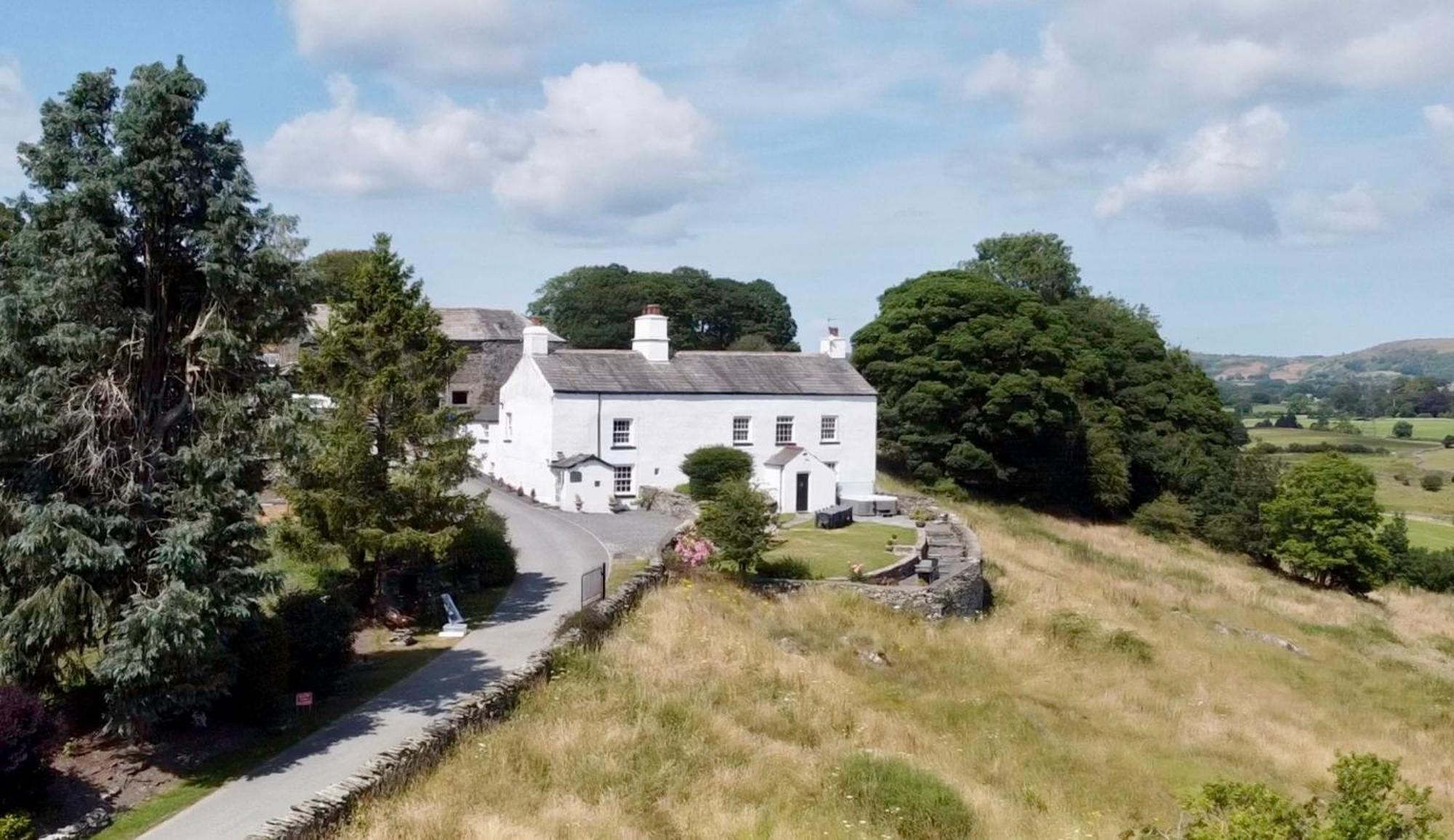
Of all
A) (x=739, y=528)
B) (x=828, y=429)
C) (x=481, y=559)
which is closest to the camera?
(x=739, y=528)

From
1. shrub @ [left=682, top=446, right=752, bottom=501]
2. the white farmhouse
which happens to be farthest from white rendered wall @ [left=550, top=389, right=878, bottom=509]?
shrub @ [left=682, top=446, right=752, bottom=501]

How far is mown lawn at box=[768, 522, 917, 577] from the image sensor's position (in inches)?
1114

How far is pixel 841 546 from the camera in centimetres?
3144

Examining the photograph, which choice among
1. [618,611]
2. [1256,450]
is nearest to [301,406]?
[618,611]

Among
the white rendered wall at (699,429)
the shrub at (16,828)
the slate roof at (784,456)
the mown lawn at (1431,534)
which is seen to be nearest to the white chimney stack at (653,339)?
the white rendered wall at (699,429)

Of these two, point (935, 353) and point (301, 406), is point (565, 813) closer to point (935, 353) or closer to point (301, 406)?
point (301, 406)

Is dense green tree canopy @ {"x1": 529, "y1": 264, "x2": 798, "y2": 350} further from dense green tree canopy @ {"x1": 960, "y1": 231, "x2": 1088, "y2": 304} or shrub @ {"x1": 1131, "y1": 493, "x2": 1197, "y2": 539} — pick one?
shrub @ {"x1": 1131, "y1": 493, "x2": 1197, "y2": 539}

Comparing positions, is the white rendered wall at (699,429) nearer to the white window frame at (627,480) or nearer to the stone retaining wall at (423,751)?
Result: the white window frame at (627,480)

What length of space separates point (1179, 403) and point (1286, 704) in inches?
1516

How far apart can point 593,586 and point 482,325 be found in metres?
43.6

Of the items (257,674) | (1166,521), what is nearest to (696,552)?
(257,674)

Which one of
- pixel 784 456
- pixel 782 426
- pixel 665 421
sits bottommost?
pixel 784 456

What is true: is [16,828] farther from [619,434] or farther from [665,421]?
[665,421]

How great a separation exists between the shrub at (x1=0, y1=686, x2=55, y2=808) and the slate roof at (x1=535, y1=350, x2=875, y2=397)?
25.4m
